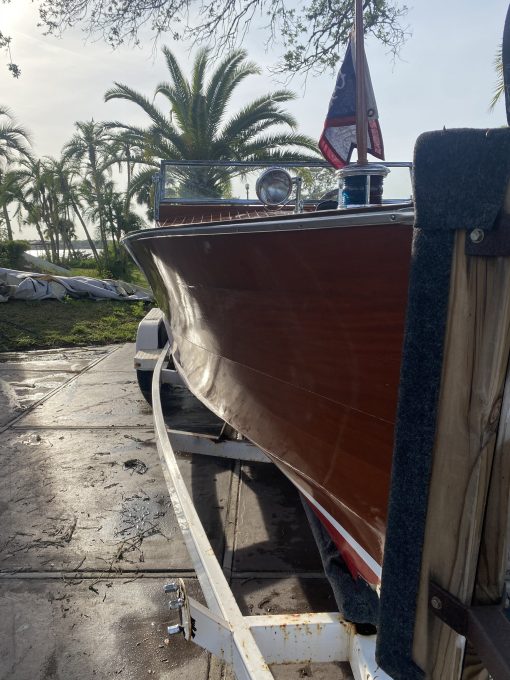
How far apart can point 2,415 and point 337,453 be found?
389 centimetres

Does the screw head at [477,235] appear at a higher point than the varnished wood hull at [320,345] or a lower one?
higher

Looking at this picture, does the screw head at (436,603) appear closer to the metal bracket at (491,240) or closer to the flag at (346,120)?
the metal bracket at (491,240)

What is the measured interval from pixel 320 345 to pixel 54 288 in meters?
11.3

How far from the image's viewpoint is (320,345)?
1913 mm

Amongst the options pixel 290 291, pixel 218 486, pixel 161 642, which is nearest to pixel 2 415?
pixel 218 486

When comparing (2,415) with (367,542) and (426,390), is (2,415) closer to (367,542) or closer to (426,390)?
(367,542)

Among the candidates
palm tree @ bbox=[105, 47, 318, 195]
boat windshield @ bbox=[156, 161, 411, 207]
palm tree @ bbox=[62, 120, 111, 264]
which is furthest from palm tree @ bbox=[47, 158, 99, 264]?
boat windshield @ bbox=[156, 161, 411, 207]

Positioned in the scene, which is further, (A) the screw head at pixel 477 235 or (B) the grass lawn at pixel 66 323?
(B) the grass lawn at pixel 66 323

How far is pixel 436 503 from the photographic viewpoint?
1.13 m

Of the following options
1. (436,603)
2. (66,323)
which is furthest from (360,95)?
(66,323)

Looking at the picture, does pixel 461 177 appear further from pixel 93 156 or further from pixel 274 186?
pixel 93 156

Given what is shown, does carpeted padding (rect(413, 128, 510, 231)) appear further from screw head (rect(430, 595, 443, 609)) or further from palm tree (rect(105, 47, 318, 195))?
palm tree (rect(105, 47, 318, 195))

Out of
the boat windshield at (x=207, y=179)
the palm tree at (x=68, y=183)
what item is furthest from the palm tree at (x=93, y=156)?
the boat windshield at (x=207, y=179)

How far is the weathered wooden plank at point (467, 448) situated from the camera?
1.03 meters
